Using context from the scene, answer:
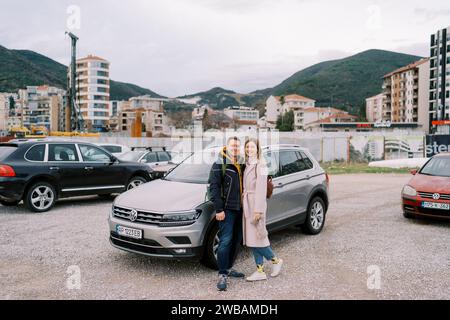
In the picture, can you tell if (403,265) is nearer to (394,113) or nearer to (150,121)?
(394,113)

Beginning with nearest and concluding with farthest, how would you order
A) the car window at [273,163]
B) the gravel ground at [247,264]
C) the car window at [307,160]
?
the gravel ground at [247,264]
the car window at [273,163]
the car window at [307,160]

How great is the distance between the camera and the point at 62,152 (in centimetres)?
1001

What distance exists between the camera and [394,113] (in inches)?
4205

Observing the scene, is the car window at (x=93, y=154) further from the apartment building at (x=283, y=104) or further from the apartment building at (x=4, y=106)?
the apartment building at (x=283, y=104)

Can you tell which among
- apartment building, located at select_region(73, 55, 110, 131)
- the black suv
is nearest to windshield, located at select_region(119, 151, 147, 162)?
the black suv

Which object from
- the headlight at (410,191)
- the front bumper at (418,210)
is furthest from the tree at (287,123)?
the front bumper at (418,210)

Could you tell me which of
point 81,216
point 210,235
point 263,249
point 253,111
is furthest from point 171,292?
point 253,111

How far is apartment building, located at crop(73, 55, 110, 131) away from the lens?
388 feet

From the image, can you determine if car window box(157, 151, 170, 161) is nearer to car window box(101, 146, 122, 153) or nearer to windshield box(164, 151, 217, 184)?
car window box(101, 146, 122, 153)

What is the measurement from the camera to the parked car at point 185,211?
16.5 ft

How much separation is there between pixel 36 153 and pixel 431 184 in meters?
8.68

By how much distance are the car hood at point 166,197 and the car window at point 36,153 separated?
15.5 feet

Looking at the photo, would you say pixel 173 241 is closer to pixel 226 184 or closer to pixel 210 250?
pixel 210 250
